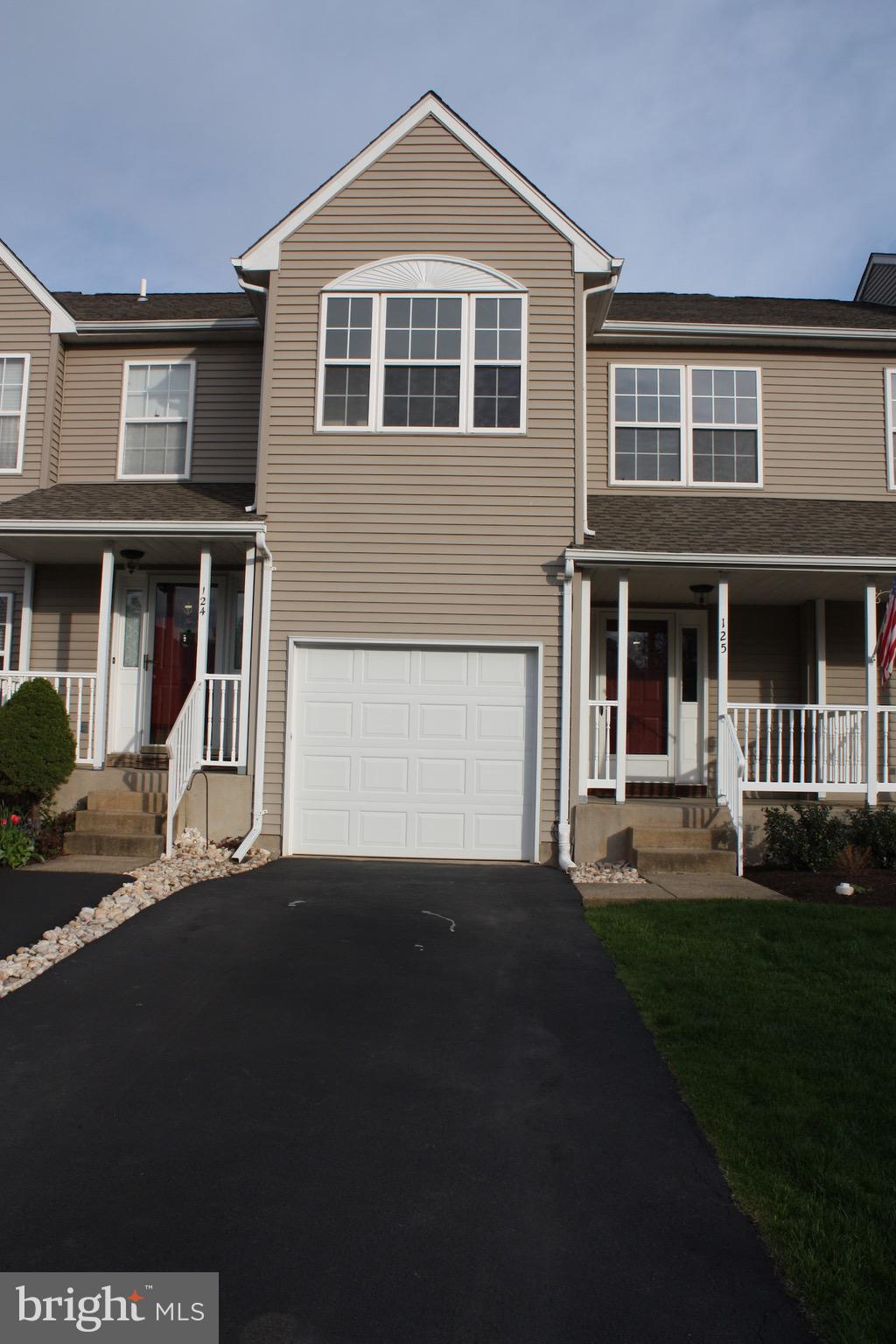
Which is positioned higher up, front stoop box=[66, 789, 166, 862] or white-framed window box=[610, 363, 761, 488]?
white-framed window box=[610, 363, 761, 488]

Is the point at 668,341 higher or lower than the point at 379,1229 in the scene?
higher

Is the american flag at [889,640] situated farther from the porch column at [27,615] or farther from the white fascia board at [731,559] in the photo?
the porch column at [27,615]

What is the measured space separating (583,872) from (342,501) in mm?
4653

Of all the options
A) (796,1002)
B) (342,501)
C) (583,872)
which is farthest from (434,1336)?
(342,501)

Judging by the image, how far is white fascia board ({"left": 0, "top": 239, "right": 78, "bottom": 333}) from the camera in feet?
38.9

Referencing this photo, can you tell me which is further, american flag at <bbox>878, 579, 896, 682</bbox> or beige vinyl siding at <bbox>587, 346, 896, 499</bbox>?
beige vinyl siding at <bbox>587, 346, 896, 499</bbox>

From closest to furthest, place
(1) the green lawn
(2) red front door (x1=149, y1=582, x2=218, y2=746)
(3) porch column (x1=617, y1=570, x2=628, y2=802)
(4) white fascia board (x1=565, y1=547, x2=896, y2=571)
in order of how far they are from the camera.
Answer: (1) the green lawn < (3) porch column (x1=617, y1=570, x2=628, y2=802) < (4) white fascia board (x1=565, y1=547, x2=896, y2=571) < (2) red front door (x1=149, y1=582, x2=218, y2=746)

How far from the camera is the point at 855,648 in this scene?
11781mm

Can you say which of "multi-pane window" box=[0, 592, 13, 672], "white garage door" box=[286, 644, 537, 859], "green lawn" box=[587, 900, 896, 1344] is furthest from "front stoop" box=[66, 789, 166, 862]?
"green lawn" box=[587, 900, 896, 1344]

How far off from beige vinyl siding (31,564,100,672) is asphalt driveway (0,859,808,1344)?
6.35 meters

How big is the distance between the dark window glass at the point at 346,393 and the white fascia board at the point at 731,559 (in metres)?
2.82

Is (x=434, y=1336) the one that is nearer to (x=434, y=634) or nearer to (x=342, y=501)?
(x=434, y=634)

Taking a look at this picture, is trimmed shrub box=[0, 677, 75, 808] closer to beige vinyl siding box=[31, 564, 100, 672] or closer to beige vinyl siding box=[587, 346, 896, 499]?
beige vinyl siding box=[31, 564, 100, 672]

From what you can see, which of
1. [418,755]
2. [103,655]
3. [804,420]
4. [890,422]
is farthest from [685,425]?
[103,655]
